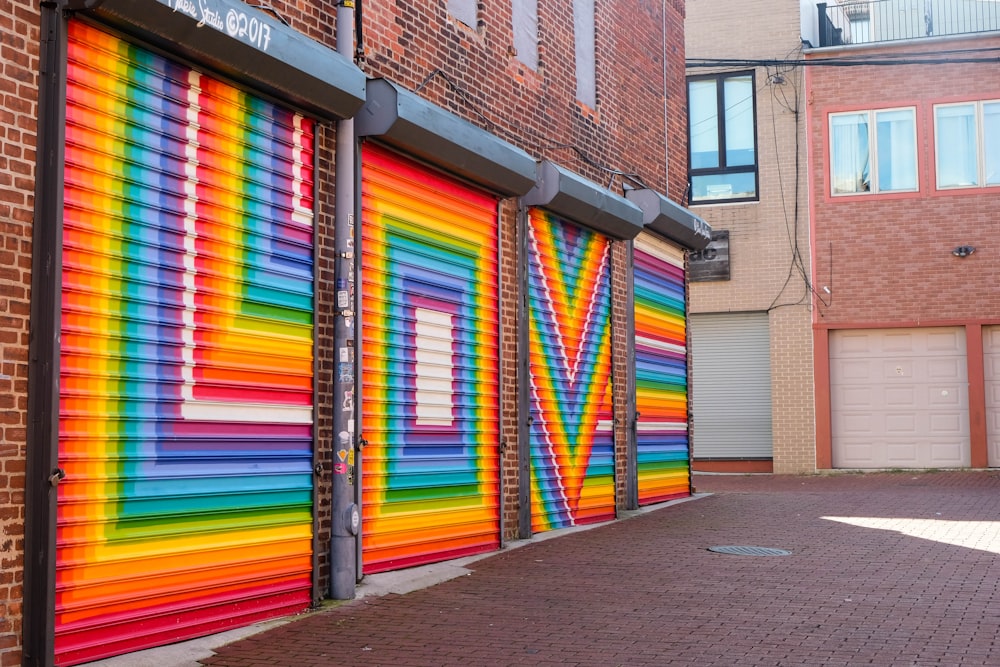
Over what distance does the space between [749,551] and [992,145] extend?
14.7 m

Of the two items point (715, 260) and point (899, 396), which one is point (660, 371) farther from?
point (899, 396)

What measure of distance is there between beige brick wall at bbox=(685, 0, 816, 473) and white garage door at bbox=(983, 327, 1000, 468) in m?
3.14

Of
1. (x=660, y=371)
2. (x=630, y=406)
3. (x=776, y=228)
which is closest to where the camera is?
(x=630, y=406)

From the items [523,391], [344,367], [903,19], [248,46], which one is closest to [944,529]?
[523,391]

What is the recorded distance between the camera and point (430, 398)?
9969mm

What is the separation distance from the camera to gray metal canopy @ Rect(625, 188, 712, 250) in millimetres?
14992

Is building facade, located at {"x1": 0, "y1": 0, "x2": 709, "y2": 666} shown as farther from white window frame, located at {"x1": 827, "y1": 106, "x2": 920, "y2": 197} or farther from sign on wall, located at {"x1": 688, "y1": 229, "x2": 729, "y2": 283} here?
white window frame, located at {"x1": 827, "y1": 106, "x2": 920, "y2": 197}

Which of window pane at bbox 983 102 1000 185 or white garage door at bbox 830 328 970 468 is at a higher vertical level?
window pane at bbox 983 102 1000 185

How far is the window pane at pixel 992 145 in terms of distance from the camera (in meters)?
22.5

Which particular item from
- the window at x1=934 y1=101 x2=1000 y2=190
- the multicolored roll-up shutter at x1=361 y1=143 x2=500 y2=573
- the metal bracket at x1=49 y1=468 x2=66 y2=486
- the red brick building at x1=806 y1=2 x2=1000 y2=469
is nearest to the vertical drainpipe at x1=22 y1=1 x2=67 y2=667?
the metal bracket at x1=49 y1=468 x2=66 y2=486

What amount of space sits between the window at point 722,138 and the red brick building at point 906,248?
1.25 metres

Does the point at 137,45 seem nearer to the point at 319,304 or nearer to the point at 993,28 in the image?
the point at 319,304

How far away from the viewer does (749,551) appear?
10781 mm

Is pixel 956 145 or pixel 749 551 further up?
pixel 956 145
